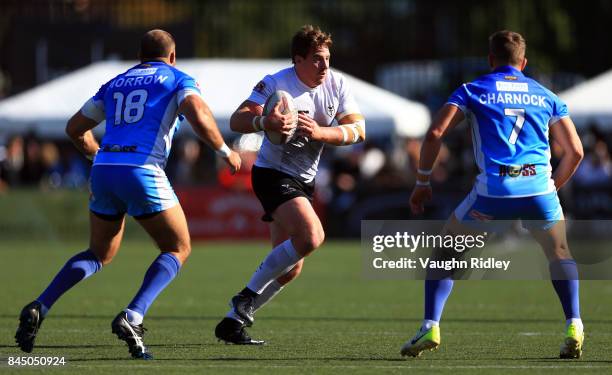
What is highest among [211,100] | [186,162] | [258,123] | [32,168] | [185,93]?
[185,93]

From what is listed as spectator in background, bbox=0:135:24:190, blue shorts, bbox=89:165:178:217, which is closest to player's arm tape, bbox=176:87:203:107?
blue shorts, bbox=89:165:178:217

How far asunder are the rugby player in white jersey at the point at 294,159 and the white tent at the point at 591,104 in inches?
536

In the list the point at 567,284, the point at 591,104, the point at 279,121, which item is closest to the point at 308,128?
the point at 279,121

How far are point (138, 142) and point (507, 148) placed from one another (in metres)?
2.31

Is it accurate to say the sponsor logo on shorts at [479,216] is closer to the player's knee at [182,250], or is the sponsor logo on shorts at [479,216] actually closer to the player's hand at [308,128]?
the player's hand at [308,128]

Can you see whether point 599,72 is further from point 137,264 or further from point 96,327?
point 96,327

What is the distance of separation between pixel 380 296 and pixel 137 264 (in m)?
5.47

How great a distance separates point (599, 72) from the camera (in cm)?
2748

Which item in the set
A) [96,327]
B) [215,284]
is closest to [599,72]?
[215,284]

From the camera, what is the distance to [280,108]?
814cm

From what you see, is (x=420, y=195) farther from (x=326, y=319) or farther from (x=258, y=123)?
(x=326, y=319)

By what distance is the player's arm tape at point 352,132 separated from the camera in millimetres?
8453

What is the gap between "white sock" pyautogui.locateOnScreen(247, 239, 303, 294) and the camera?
334 inches

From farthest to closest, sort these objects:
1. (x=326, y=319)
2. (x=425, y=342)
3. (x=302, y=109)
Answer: (x=326, y=319)
(x=302, y=109)
(x=425, y=342)
